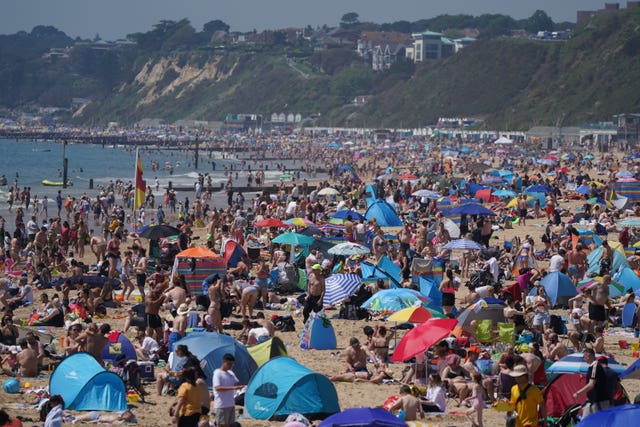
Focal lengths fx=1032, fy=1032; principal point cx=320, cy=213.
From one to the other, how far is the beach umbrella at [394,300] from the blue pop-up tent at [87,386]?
4217 millimetres

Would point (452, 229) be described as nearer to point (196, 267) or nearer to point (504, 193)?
point (196, 267)

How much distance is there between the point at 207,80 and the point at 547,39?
64.9 meters

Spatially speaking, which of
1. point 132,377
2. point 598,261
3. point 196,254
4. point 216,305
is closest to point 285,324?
point 216,305

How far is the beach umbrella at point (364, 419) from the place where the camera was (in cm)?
814

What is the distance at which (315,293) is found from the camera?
1490cm

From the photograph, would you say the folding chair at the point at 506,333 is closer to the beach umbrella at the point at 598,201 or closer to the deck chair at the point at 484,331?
the deck chair at the point at 484,331

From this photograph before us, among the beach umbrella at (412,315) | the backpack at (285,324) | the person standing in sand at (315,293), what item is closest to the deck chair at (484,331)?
the beach umbrella at (412,315)

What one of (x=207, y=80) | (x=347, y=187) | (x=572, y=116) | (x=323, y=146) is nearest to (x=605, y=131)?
(x=572, y=116)

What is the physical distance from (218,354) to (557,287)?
6.45 m

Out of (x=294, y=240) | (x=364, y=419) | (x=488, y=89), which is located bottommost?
(x=364, y=419)

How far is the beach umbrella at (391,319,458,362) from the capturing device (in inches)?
441

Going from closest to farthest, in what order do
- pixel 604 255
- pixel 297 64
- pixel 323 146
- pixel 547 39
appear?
pixel 604 255, pixel 323 146, pixel 547 39, pixel 297 64

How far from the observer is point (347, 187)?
38656mm

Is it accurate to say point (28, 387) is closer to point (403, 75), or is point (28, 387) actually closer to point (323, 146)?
point (323, 146)
